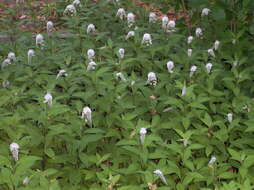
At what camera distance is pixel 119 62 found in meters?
4.35

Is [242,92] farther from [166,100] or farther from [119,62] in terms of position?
[119,62]

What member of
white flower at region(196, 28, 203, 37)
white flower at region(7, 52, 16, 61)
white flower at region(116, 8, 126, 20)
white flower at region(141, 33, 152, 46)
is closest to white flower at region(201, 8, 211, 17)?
white flower at region(196, 28, 203, 37)

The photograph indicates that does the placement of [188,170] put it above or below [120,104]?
below

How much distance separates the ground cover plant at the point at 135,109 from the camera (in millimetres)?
3160

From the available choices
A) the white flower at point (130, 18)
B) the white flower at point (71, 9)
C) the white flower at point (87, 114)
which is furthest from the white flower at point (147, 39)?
the white flower at point (87, 114)

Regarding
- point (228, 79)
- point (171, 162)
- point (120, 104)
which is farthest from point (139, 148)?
point (228, 79)

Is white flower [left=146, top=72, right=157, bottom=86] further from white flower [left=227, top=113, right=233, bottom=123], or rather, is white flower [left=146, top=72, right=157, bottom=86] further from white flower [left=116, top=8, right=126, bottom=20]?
white flower [left=116, top=8, right=126, bottom=20]

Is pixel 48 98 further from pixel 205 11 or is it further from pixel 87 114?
pixel 205 11

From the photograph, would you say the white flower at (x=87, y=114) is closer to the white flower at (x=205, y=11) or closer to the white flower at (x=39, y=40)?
the white flower at (x=39, y=40)

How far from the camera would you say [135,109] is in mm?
3807

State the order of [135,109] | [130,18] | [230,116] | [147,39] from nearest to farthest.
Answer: [230,116] < [135,109] < [147,39] < [130,18]

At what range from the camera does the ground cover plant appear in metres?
3.16

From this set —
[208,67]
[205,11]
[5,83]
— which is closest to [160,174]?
[208,67]

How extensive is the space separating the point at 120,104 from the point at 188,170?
2.50 ft
